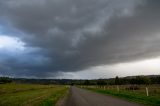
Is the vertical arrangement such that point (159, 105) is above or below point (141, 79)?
below

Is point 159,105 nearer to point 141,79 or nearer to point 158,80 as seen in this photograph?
point 141,79

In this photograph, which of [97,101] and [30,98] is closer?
[97,101]

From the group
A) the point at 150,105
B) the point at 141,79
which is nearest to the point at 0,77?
the point at 141,79

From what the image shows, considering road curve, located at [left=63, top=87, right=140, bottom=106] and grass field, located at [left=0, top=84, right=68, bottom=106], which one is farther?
grass field, located at [left=0, top=84, right=68, bottom=106]

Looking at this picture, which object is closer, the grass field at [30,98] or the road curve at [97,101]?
the road curve at [97,101]

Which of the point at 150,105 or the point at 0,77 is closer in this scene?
the point at 150,105

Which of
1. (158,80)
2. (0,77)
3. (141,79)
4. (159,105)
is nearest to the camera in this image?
(159,105)

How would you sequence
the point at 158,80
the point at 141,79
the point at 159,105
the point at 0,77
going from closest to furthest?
the point at 159,105
the point at 141,79
the point at 158,80
the point at 0,77

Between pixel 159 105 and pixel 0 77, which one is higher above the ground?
pixel 0 77

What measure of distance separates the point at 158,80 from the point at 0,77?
118m

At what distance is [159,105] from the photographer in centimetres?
1859

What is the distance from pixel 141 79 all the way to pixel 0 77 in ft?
369

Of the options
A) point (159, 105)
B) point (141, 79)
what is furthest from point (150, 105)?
point (141, 79)

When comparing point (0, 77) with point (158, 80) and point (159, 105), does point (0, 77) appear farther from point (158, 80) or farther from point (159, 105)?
A: point (159, 105)
